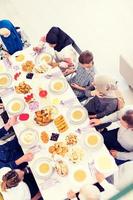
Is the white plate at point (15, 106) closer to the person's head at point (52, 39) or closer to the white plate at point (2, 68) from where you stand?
the white plate at point (2, 68)

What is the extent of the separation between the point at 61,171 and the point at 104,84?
83 centimetres

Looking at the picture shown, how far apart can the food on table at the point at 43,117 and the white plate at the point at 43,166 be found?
1.07ft

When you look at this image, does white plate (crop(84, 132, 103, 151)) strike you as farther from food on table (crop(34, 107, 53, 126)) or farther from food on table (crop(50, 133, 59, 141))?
food on table (crop(34, 107, 53, 126))

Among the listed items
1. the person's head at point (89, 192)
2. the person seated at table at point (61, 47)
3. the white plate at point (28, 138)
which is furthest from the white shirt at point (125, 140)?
the person seated at table at point (61, 47)

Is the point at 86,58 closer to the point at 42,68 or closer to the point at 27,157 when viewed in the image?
the point at 42,68

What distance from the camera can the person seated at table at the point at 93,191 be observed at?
249cm

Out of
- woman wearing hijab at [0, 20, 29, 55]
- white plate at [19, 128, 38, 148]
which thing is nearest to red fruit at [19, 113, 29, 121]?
white plate at [19, 128, 38, 148]

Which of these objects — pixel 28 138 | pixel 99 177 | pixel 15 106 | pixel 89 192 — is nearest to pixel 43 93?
pixel 15 106

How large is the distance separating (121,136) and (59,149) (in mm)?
488

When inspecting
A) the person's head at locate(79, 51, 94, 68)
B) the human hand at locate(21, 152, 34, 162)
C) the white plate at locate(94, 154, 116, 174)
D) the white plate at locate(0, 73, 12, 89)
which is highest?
the white plate at locate(0, 73, 12, 89)

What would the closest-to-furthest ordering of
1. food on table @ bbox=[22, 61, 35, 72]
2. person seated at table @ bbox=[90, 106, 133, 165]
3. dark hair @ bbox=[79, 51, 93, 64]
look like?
1. person seated at table @ bbox=[90, 106, 133, 165]
2. dark hair @ bbox=[79, 51, 93, 64]
3. food on table @ bbox=[22, 61, 35, 72]

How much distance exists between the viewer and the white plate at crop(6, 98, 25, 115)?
318 centimetres

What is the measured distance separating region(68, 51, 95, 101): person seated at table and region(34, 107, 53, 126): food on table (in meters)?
0.39

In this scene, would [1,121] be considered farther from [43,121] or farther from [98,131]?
[98,131]
